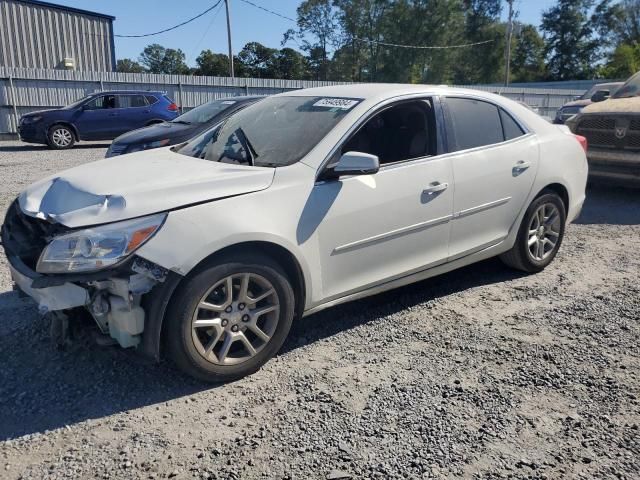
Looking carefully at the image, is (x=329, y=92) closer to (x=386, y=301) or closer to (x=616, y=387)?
(x=386, y=301)

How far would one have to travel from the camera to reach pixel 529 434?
8.95 feet

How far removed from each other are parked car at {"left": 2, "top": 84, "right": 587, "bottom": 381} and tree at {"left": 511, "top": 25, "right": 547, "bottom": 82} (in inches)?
2752

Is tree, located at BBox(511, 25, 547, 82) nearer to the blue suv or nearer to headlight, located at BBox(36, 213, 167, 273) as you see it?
the blue suv

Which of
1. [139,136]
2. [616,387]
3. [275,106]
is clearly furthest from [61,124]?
[616,387]

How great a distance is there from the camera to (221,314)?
312 cm

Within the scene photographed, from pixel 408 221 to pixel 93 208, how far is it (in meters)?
1.99

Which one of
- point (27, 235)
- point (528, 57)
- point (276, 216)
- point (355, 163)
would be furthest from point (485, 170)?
point (528, 57)

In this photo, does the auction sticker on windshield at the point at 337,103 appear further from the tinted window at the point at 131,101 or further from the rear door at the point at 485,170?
the tinted window at the point at 131,101

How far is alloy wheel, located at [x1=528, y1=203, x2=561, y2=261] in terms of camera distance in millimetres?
4852

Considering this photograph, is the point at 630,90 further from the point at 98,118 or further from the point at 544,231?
the point at 98,118

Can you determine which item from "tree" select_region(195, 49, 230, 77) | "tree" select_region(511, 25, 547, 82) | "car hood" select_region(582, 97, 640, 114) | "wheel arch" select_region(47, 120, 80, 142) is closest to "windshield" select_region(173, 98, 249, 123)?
"car hood" select_region(582, 97, 640, 114)

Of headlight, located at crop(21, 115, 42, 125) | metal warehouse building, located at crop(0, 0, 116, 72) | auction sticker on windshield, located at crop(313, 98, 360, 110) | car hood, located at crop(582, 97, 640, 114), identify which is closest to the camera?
auction sticker on windshield, located at crop(313, 98, 360, 110)

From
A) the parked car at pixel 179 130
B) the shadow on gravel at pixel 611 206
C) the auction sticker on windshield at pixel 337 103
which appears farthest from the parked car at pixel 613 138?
the auction sticker on windshield at pixel 337 103

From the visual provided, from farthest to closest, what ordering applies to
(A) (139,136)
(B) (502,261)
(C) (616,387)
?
(A) (139,136)
(B) (502,261)
(C) (616,387)
